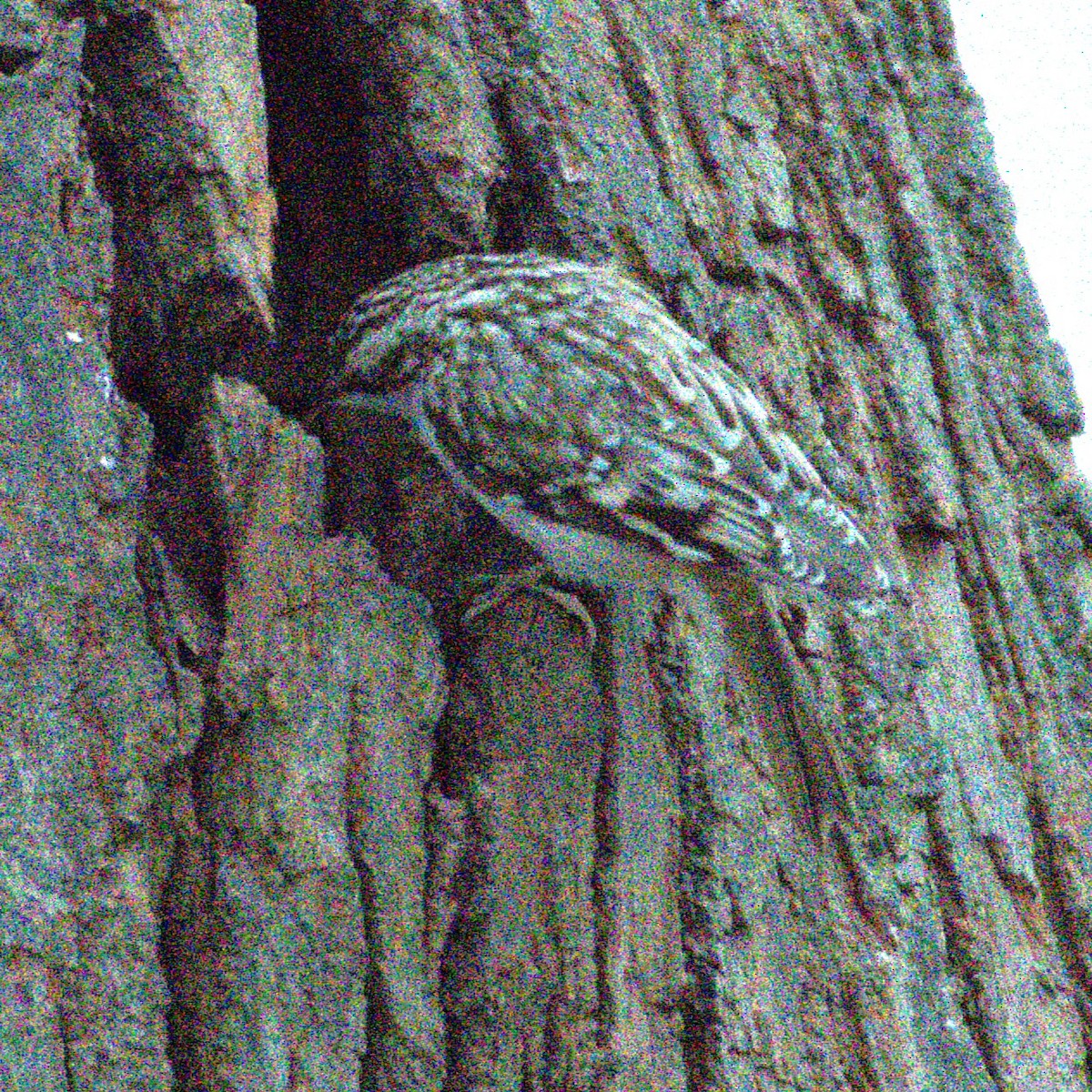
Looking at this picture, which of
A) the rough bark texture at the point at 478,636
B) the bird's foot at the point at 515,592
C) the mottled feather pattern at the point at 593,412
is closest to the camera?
the rough bark texture at the point at 478,636

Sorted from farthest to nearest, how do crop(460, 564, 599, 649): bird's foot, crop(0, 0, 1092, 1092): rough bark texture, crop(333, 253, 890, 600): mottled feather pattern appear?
crop(333, 253, 890, 600): mottled feather pattern → crop(460, 564, 599, 649): bird's foot → crop(0, 0, 1092, 1092): rough bark texture

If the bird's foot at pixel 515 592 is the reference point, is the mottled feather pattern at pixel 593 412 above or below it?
above

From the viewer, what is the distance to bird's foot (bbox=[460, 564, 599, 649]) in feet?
6.73

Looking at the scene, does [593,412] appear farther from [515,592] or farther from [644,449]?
[515,592]

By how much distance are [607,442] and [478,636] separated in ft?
1.07

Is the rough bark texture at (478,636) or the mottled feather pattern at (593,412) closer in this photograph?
the rough bark texture at (478,636)

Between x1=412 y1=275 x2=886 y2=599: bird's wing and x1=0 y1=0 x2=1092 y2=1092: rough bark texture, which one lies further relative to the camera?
x1=412 y1=275 x2=886 y2=599: bird's wing

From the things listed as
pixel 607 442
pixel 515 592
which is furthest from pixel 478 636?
pixel 607 442

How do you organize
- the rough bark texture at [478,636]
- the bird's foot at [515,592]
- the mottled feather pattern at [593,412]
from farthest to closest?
the mottled feather pattern at [593,412], the bird's foot at [515,592], the rough bark texture at [478,636]

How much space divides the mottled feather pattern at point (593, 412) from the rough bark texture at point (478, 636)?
0.08 metres

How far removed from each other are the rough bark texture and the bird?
0.05m

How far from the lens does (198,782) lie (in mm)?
1743

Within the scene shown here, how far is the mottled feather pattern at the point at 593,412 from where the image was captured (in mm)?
2154

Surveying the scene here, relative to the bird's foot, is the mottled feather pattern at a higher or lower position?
higher
